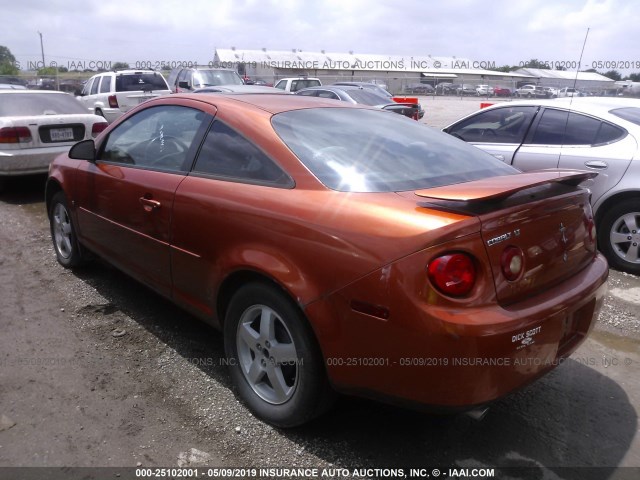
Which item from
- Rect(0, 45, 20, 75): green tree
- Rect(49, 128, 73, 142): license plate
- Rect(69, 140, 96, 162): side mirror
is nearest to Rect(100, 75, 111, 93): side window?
Rect(49, 128, 73, 142): license plate

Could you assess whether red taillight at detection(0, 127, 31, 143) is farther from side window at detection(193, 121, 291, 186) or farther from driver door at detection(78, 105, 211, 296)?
side window at detection(193, 121, 291, 186)

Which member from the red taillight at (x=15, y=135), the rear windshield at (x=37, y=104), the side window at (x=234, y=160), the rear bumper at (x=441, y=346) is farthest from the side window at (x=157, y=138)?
the rear windshield at (x=37, y=104)

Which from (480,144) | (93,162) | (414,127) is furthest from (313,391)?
(480,144)

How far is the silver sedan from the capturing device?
5.03 m

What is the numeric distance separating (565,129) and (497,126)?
794 millimetres

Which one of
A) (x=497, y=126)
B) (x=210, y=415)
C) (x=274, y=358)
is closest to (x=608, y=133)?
(x=497, y=126)

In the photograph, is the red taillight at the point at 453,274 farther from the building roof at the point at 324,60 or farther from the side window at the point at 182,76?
the building roof at the point at 324,60

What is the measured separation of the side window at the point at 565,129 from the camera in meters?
5.32

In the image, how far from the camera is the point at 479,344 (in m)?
2.06

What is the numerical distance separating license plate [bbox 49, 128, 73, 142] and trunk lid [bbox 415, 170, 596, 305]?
22.3 ft

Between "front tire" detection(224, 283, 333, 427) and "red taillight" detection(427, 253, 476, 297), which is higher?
"red taillight" detection(427, 253, 476, 297)

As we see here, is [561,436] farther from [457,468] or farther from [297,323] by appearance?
[297,323]

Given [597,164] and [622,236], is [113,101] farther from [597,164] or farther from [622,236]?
[622,236]

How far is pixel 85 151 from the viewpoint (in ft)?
13.6
